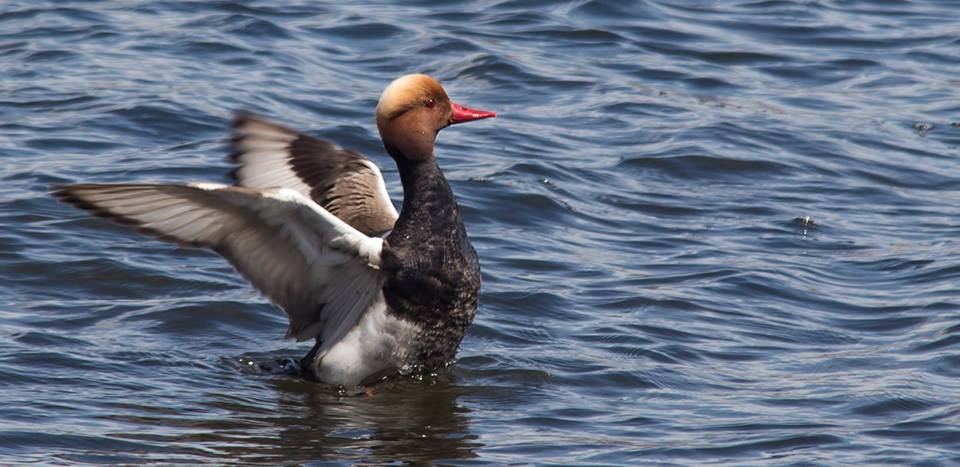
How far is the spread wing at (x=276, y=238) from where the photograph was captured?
6352mm

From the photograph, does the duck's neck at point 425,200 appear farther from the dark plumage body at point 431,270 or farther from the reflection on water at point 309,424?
the reflection on water at point 309,424

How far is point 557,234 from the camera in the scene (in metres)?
9.70

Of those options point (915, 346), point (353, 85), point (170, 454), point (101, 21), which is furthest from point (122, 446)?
point (101, 21)

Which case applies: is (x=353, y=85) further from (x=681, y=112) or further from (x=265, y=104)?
(x=681, y=112)

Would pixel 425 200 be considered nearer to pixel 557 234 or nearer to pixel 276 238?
pixel 276 238

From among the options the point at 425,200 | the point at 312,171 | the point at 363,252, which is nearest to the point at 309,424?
the point at 363,252

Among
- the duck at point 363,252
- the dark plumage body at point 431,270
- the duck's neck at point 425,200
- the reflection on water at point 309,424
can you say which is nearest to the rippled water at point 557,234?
the reflection on water at point 309,424

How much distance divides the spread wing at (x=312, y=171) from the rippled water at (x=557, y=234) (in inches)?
30.2

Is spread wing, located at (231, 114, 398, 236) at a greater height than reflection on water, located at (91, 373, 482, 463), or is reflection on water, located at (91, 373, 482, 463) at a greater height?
spread wing, located at (231, 114, 398, 236)

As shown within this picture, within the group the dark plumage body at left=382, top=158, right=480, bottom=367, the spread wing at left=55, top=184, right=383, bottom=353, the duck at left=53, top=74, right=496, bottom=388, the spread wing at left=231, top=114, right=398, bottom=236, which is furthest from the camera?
the spread wing at left=231, top=114, right=398, bottom=236

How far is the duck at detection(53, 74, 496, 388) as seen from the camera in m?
6.47

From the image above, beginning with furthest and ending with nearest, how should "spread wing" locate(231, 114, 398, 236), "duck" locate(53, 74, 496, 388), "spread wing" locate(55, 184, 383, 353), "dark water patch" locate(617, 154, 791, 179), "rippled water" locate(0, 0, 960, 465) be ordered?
"dark water patch" locate(617, 154, 791, 179) < "spread wing" locate(231, 114, 398, 236) < "rippled water" locate(0, 0, 960, 465) < "duck" locate(53, 74, 496, 388) < "spread wing" locate(55, 184, 383, 353)

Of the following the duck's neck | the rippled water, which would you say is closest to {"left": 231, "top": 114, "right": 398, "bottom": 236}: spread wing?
the duck's neck

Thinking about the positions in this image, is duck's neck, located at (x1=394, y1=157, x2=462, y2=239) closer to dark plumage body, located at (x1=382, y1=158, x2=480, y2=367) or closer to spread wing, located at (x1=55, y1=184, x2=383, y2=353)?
dark plumage body, located at (x1=382, y1=158, x2=480, y2=367)
